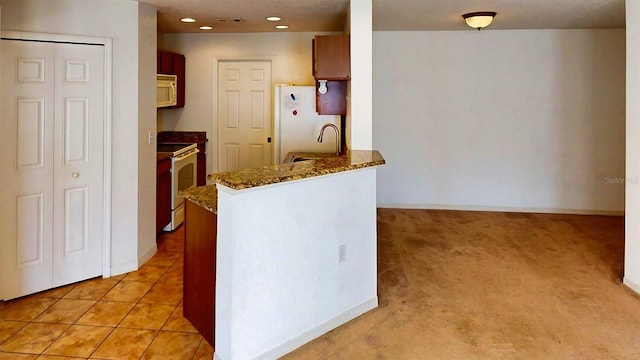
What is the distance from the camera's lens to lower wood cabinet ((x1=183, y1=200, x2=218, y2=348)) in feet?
8.36

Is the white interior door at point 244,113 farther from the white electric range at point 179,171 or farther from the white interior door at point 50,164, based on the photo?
the white interior door at point 50,164

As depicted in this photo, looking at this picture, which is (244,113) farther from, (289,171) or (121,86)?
(289,171)

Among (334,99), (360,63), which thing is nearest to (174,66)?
(334,99)

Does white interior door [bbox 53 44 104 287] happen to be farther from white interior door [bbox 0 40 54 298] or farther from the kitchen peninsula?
the kitchen peninsula

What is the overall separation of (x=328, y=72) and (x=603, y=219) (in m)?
4.04

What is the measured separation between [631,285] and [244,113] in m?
4.38

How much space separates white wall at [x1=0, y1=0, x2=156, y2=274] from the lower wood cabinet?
1.21m

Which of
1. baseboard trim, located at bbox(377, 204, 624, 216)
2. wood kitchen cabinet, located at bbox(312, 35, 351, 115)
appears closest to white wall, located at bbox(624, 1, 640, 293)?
wood kitchen cabinet, located at bbox(312, 35, 351, 115)

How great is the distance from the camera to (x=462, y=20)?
16.8ft

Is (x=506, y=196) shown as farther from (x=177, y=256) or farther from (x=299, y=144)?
(x=177, y=256)

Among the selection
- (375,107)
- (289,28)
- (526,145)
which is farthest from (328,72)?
(526,145)

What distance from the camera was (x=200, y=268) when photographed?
2.70 m

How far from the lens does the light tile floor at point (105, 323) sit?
262cm

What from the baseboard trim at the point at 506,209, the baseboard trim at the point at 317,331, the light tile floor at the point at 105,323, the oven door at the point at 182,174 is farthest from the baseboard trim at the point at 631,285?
the oven door at the point at 182,174
